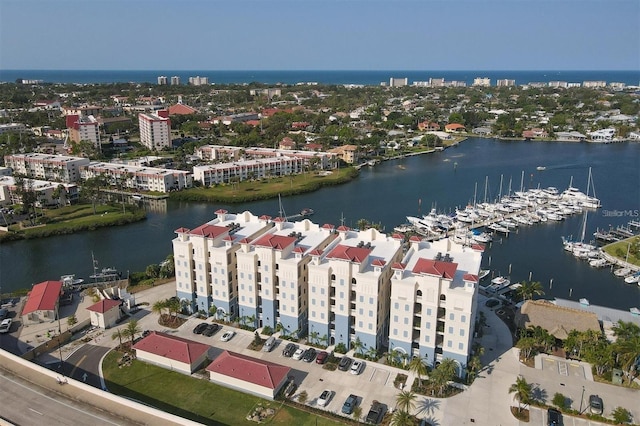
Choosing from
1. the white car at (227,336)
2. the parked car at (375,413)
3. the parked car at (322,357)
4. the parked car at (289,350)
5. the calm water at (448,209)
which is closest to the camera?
the parked car at (375,413)

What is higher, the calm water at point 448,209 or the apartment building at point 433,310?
the apartment building at point 433,310

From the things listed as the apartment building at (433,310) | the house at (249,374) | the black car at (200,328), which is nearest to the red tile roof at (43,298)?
the black car at (200,328)

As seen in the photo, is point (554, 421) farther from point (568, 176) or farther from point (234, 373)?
point (568, 176)

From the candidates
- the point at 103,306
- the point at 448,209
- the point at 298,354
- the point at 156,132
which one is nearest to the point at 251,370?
the point at 298,354

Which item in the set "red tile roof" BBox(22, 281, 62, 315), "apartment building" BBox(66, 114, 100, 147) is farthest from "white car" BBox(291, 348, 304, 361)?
"apartment building" BBox(66, 114, 100, 147)

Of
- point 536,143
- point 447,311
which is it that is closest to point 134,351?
point 447,311

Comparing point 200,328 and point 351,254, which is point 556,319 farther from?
point 200,328

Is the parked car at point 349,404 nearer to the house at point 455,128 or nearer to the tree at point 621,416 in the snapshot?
the tree at point 621,416
